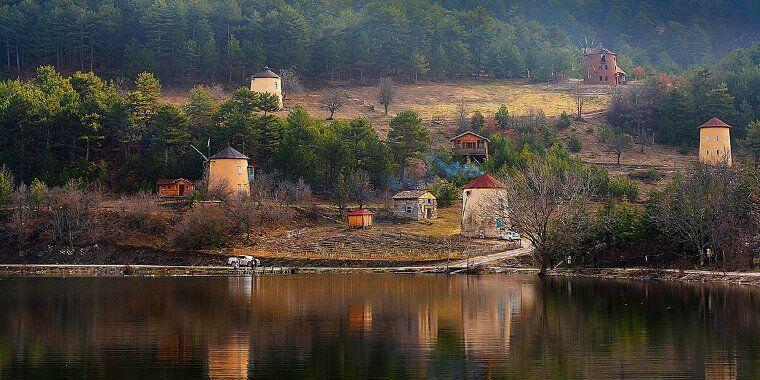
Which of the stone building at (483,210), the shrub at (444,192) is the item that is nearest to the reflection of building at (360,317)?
the stone building at (483,210)

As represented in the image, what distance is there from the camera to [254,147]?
79.3 m

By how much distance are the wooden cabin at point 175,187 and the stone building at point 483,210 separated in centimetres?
1828

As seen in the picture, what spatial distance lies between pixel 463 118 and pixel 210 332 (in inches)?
2396

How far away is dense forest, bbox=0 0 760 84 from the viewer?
4183 inches

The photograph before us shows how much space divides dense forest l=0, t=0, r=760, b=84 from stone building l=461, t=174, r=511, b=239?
41.7 m

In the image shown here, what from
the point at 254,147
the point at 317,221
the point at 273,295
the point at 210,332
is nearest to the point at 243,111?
the point at 254,147

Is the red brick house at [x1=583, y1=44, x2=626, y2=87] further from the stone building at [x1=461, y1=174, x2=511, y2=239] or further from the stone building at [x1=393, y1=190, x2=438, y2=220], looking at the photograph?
the stone building at [x1=461, y1=174, x2=511, y2=239]

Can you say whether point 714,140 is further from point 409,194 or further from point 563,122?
point 409,194

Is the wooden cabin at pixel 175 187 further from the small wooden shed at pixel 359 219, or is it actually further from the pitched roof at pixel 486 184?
the pitched roof at pixel 486 184

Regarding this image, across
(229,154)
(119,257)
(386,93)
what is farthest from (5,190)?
(386,93)

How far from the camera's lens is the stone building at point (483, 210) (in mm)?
67875

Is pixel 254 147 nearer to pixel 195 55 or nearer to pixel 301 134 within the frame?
pixel 301 134

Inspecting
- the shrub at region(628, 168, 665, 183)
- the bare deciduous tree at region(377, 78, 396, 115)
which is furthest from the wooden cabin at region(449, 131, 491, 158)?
the bare deciduous tree at region(377, 78, 396, 115)

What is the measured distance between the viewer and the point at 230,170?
7344 centimetres
